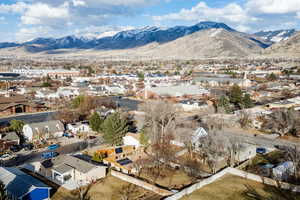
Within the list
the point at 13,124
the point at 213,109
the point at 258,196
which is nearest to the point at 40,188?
the point at 258,196

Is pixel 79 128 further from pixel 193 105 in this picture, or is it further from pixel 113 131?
pixel 193 105

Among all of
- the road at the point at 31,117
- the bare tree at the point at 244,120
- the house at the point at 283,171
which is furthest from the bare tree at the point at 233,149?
the road at the point at 31,117

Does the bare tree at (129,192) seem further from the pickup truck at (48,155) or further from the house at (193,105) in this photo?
the house at (193,105)

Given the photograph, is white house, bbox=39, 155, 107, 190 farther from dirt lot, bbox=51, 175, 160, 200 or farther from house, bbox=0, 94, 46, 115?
house, bbox=0, 94, 46, 115

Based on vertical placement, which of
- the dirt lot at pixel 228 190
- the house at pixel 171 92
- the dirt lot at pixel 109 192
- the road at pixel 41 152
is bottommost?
the road at pixel 41 152

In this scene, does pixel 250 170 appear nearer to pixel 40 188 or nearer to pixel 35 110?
pixel 40 188

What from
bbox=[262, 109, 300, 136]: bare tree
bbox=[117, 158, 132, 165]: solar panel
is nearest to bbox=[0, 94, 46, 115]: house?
bbox=[117, 158, 132, 165]: solar panel

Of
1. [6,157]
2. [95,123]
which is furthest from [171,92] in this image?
[6,157]
